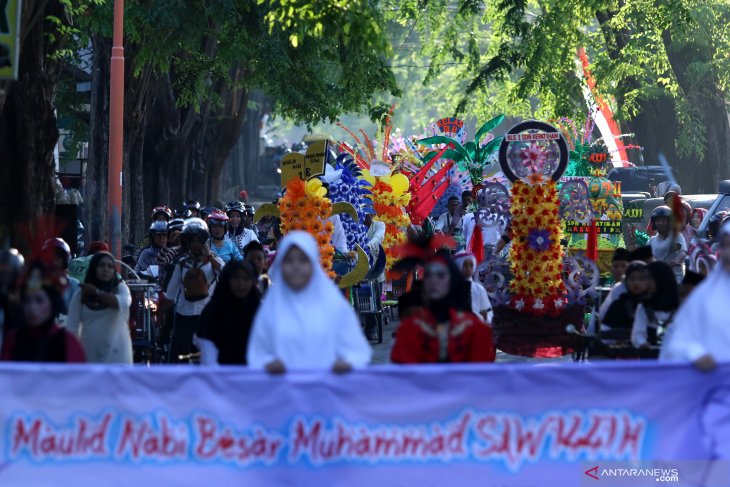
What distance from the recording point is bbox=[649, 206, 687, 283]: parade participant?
15.2 meters

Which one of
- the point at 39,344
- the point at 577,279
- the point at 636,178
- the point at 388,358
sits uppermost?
the point at 636,178

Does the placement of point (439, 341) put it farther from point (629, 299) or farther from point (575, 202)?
point (575, 202)

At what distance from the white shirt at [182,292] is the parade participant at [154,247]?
316cm

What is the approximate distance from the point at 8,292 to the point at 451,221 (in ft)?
49.5

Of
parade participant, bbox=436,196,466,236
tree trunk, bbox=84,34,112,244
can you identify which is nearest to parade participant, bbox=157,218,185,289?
tree trunk, bbox=84,34,112,244

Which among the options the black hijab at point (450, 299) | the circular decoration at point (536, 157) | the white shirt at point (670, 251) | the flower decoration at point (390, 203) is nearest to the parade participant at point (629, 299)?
the black hijab at point (450, 299)

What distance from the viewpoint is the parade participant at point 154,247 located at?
16.7m

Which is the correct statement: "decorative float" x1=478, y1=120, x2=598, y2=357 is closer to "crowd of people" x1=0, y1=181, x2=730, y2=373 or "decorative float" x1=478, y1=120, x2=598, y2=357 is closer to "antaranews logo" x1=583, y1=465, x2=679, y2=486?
"crowd of people" x1=0, y1=181, x2=730, y2=373

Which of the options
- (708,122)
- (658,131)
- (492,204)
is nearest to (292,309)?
(492,204)

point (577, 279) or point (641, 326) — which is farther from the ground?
point (577, 279)

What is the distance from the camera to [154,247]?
664 inches

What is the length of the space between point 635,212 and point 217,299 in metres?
13.9

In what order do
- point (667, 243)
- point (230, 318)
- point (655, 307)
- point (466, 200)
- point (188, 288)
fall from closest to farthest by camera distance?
point (230, 318), point (655, 307), point (188, 288), point (667, 243), point (466, 200)

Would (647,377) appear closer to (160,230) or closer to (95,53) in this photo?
(160,230)
